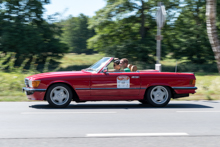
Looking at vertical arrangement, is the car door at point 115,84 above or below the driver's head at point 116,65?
below

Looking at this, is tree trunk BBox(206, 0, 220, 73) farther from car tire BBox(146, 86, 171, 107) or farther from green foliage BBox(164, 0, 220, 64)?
green foliage BBox(164, 0, 220, 64)

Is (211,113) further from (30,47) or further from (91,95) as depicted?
(30,47)

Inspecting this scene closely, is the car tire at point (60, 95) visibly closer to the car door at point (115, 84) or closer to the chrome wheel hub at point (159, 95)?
the car door at point (115, 84)

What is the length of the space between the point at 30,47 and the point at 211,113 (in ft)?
73.6

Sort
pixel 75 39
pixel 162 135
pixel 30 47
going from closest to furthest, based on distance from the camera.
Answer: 1. pixel 162 135
2. pixel 30 47
3. pixel 75 39

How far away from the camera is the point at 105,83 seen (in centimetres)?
881

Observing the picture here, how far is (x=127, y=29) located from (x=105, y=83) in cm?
2180

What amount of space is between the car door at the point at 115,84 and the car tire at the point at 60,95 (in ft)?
2.06

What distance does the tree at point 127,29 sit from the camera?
2936 cm

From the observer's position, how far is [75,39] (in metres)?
69.8

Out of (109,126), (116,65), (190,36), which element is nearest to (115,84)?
(116,65)

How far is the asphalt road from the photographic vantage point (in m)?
5.13

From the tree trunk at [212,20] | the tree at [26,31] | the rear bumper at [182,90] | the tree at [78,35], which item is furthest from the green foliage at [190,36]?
the tree at [78,35]

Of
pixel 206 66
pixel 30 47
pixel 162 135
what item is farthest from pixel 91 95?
pixel 206 66
